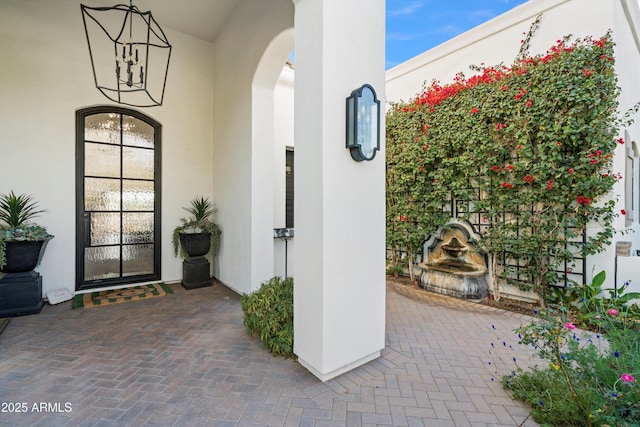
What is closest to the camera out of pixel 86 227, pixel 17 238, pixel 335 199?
pixel 335 199

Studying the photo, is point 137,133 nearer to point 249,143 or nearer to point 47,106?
point 47,106

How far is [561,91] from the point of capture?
10.6 feet

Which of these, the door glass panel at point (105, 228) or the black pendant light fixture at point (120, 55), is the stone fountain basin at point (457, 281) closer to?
the black pendant light fixture at point (120, 55)

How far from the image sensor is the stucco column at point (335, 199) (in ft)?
6.71

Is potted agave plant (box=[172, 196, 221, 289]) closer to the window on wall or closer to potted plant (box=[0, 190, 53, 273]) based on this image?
the window on wall

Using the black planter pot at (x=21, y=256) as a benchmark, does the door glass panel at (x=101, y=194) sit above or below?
above

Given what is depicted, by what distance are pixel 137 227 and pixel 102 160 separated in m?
1.14

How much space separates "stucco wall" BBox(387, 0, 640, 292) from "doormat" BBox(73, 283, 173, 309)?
5.31 metres

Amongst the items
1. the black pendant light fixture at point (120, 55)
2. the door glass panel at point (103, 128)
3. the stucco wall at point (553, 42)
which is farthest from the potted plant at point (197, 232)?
the stucco wall at point (553, 42)

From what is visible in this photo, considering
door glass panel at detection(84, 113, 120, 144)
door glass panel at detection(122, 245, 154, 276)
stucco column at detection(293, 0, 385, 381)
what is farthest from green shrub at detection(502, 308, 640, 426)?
door glass panel at detection(84, 113, 120, 144)

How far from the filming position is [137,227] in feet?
15.3

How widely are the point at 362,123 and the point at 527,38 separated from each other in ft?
10.9

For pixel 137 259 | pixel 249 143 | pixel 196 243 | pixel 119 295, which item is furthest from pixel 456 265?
pixel 137 259

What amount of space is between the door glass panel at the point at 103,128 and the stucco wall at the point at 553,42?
4938 millimetres
